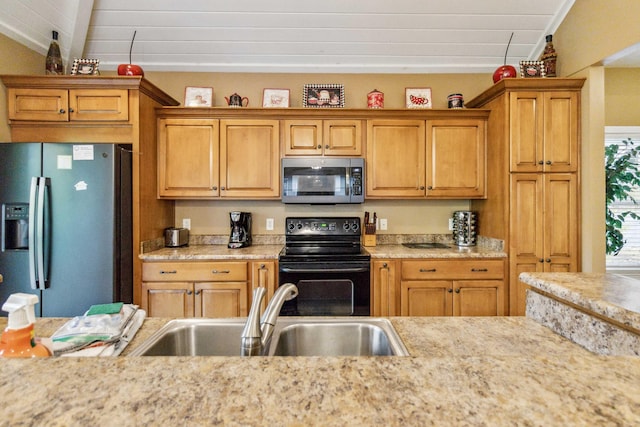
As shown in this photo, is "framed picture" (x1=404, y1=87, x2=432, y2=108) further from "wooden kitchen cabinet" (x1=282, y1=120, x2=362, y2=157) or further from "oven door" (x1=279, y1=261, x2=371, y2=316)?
"oven door" (x1=279, y1=261, x2=371, y2=316)

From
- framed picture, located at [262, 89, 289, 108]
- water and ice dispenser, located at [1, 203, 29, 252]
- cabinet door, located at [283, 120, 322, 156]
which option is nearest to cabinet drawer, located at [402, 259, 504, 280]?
cabinet door, located at [283, 120, 322, 156]

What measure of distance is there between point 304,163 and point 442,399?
254cm

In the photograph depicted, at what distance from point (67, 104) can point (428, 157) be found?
3.02 m

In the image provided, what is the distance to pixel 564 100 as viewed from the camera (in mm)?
2578

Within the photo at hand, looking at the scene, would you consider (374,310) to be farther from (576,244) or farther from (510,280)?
(576,244)

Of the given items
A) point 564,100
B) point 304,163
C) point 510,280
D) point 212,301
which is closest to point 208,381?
point 212,301

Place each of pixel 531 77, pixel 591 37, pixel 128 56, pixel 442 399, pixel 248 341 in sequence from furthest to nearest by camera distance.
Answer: pixel 128 56, pixel 531 77, pixel 591 37, pixel 248 341, pixel 442 399

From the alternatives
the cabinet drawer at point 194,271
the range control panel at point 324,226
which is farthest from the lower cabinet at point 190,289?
the range control panel at point 324,226

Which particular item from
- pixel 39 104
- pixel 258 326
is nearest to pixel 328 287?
pixel 258 326

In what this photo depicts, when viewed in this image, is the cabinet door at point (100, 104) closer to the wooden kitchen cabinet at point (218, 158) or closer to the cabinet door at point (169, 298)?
the wooden kitchen cabinet at point (218, 158)

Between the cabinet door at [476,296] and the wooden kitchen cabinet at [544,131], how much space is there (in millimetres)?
958

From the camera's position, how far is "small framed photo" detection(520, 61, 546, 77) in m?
2.71

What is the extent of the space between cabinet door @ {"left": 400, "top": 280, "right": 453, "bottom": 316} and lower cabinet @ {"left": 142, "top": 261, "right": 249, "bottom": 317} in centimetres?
130

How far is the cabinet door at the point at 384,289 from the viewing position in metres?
2.58
